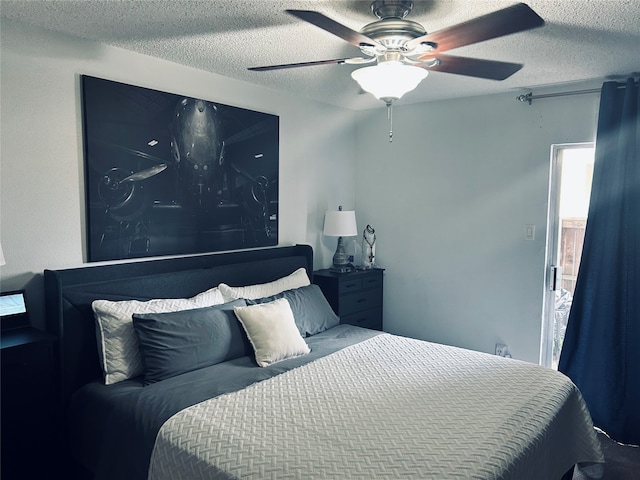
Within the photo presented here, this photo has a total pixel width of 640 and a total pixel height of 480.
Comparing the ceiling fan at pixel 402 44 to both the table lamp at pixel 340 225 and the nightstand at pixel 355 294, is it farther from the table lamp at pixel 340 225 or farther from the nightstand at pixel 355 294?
the nightstand at pixel 355 294

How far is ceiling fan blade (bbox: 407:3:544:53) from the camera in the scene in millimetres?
1617

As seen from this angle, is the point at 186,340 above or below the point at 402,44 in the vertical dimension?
below

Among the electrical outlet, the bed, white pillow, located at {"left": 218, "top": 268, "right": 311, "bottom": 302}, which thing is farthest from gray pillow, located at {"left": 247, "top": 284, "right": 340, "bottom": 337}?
the electrical outlet

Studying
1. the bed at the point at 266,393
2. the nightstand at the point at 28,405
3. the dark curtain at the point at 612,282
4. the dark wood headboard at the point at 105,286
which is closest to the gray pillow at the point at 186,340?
the bed at the point at 266,393

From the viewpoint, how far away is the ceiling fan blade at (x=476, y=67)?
6.95 feet

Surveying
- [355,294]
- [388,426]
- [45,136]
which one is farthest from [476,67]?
[355,294]

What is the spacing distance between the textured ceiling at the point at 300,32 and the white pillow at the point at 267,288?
142 cm

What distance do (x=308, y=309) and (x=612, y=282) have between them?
→ 2032 millimetres

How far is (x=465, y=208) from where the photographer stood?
3982mm

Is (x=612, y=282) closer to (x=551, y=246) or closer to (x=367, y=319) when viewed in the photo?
(x=551, y=246)

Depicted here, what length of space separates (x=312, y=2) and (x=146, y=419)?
6.34 feet

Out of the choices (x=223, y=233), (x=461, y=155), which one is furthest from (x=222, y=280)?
(x=461, y=155)

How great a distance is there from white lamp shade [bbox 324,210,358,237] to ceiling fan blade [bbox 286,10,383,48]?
80.5 inches

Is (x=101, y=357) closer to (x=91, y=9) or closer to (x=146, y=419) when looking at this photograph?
(x=146, y=419)
